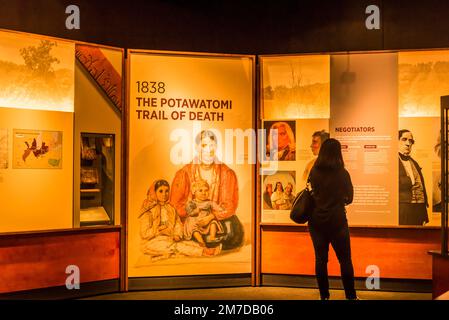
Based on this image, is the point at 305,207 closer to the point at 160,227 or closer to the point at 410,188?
the point at 410,188

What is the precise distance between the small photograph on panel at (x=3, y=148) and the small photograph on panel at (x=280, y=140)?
10.2 ft

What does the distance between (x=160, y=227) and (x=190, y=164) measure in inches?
34.1

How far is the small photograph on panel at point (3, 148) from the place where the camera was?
6082 millimetres

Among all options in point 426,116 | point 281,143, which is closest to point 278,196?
point 281,143

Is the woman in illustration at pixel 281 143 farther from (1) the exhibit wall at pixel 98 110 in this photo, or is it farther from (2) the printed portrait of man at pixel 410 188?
(1) the exhibit wall at pixel 98 110

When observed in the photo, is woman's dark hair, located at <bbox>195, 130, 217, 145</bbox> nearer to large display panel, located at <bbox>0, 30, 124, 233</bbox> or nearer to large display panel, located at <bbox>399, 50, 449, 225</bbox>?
large display panel, located at <bbox>0, 30, 124, 233</bbox>

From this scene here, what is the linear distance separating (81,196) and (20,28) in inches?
78.8

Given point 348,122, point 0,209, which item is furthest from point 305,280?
point 0,209

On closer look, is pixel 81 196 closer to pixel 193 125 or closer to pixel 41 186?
pixel 41 186

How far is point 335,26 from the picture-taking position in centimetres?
761

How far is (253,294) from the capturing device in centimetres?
693

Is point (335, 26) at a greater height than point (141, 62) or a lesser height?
greater

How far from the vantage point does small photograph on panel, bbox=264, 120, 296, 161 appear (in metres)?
7.36
